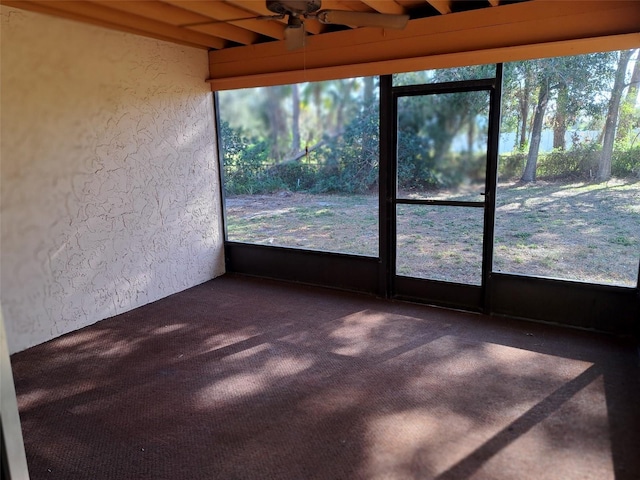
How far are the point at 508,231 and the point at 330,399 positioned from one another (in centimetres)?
211

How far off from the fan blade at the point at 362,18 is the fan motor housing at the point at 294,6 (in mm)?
55

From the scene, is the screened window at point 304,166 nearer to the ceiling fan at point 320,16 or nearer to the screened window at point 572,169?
the screened window at point 572,169

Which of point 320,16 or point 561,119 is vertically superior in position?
point 320,16

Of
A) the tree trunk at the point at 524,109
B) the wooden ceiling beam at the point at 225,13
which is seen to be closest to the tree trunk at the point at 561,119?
the tree trunk at the point at 524,109

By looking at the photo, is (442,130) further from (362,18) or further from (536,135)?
(362,18)

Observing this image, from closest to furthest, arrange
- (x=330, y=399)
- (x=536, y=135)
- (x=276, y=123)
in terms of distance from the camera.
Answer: (x=330, y=399) → (x=536, y=135) → (x=276, y=123)

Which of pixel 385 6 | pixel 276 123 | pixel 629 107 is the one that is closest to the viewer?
pixel 629 107

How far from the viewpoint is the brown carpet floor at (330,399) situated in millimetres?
2141

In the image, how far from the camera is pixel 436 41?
3572 mm

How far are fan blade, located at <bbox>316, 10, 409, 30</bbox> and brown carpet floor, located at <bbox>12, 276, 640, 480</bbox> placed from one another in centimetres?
209

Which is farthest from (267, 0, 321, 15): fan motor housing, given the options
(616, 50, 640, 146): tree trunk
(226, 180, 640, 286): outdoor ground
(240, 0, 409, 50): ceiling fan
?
(616, 50, 640, 146): tree trunk

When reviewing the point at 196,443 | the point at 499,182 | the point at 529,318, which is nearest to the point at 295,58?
the point at 499,182

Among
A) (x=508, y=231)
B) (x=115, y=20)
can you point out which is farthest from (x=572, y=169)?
(x=115, y=20)

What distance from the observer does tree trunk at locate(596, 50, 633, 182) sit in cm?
315
